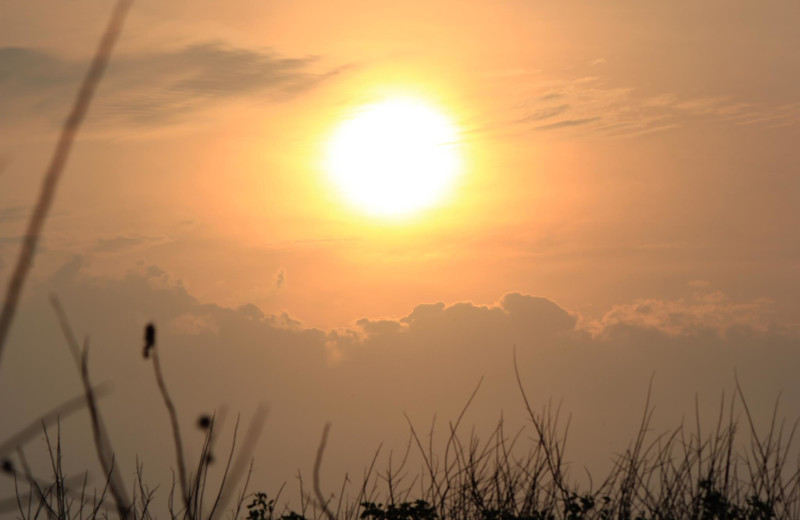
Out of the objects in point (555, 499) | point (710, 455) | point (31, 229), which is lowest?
point (31, 229)

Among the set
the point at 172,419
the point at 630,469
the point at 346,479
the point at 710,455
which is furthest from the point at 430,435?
the point at 172,419

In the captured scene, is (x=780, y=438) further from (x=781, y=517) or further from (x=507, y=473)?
(x=507, y=473)

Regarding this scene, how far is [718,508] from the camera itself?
10609mm

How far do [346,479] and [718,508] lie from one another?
4.58m

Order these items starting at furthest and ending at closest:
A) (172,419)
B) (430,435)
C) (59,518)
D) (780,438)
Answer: (780,438) → (430,435) → (59,518) → (172,419)

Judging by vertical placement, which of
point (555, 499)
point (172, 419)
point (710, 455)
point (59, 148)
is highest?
point (710, 455)

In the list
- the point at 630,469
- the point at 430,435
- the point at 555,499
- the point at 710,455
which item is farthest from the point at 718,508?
the point at 430,435

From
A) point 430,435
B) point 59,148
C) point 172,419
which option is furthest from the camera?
point 430,435

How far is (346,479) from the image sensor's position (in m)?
9.59

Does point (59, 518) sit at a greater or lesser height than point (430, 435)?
lesser

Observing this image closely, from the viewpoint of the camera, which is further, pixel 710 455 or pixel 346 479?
pixel 710 455

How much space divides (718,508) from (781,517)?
996 millimetres

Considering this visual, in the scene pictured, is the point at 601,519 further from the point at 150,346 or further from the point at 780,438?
the point at 150,346

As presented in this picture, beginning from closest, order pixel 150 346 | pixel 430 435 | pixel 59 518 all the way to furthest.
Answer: pixel 150 346, pixel 59 518, pixel 430 435
